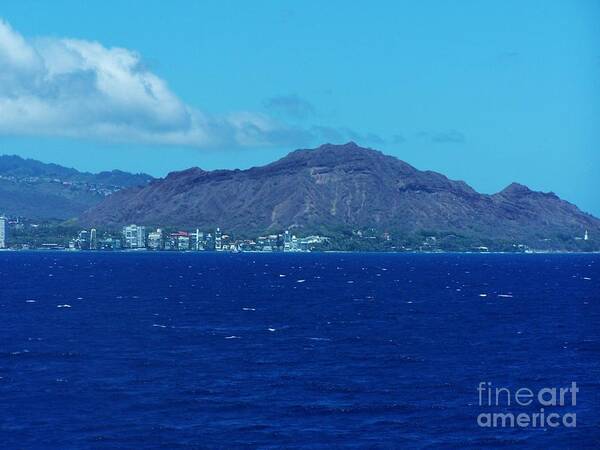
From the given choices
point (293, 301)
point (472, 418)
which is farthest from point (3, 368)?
point (293, 301)

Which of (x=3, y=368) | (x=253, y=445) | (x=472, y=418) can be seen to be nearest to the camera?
(x=253, y=445)

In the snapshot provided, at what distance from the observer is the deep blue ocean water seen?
56.2 metres

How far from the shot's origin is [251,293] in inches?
6442

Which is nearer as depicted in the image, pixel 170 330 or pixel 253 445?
pixel 253 445

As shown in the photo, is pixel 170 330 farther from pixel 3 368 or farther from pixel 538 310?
pixel 538 310

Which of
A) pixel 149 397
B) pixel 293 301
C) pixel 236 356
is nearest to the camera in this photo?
pixel 149 397

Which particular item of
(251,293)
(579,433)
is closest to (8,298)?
(251,293)

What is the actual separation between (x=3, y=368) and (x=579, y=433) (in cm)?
4205

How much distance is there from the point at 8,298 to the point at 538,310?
74171 millimetres

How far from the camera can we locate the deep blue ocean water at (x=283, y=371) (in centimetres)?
5625

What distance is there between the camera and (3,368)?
75.8 metres

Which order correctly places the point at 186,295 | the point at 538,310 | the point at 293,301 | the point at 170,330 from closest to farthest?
the point at 170,330, the point at 538,310, the point at 293,301, the point at 186,295

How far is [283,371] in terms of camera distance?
7525cm

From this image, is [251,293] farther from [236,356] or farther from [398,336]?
[236,356]
